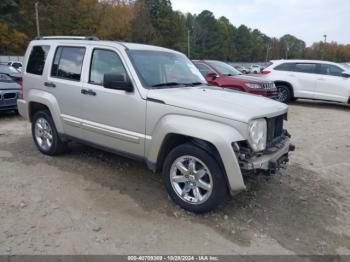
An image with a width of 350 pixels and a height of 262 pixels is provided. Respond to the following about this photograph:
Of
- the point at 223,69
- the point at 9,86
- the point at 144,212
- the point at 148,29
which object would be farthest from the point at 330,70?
the point at 148,29

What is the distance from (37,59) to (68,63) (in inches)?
36.6

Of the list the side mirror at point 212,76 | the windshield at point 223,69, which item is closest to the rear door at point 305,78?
the windshield at point 223,69

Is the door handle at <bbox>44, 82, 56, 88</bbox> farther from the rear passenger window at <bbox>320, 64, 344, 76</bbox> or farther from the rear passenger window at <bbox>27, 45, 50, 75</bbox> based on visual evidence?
the rear passenger window at <bbox>320, 64, 344, 76</bbox>

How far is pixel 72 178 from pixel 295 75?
33.5 ft

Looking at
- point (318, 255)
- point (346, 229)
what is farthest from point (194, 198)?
point (346, 229)

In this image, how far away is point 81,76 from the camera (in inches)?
200

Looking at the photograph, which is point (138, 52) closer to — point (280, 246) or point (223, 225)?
point (223, 225)

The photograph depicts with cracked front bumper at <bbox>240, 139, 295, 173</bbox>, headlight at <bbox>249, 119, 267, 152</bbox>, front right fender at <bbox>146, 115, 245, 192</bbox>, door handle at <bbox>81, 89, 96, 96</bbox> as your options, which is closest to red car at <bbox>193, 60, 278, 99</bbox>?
door handle at <bbox>81, 89, 96, 96</bbox>

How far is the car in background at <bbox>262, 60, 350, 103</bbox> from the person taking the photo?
12258 mm

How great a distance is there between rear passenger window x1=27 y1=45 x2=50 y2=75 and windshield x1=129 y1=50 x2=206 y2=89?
1.95 m

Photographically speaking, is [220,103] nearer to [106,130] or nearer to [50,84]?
[106,130]

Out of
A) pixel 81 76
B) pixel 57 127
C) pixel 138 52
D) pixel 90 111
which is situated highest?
pixel 138 52

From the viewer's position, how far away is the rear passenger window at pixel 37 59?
578 cm

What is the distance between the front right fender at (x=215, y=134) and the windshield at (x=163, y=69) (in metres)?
0.66
